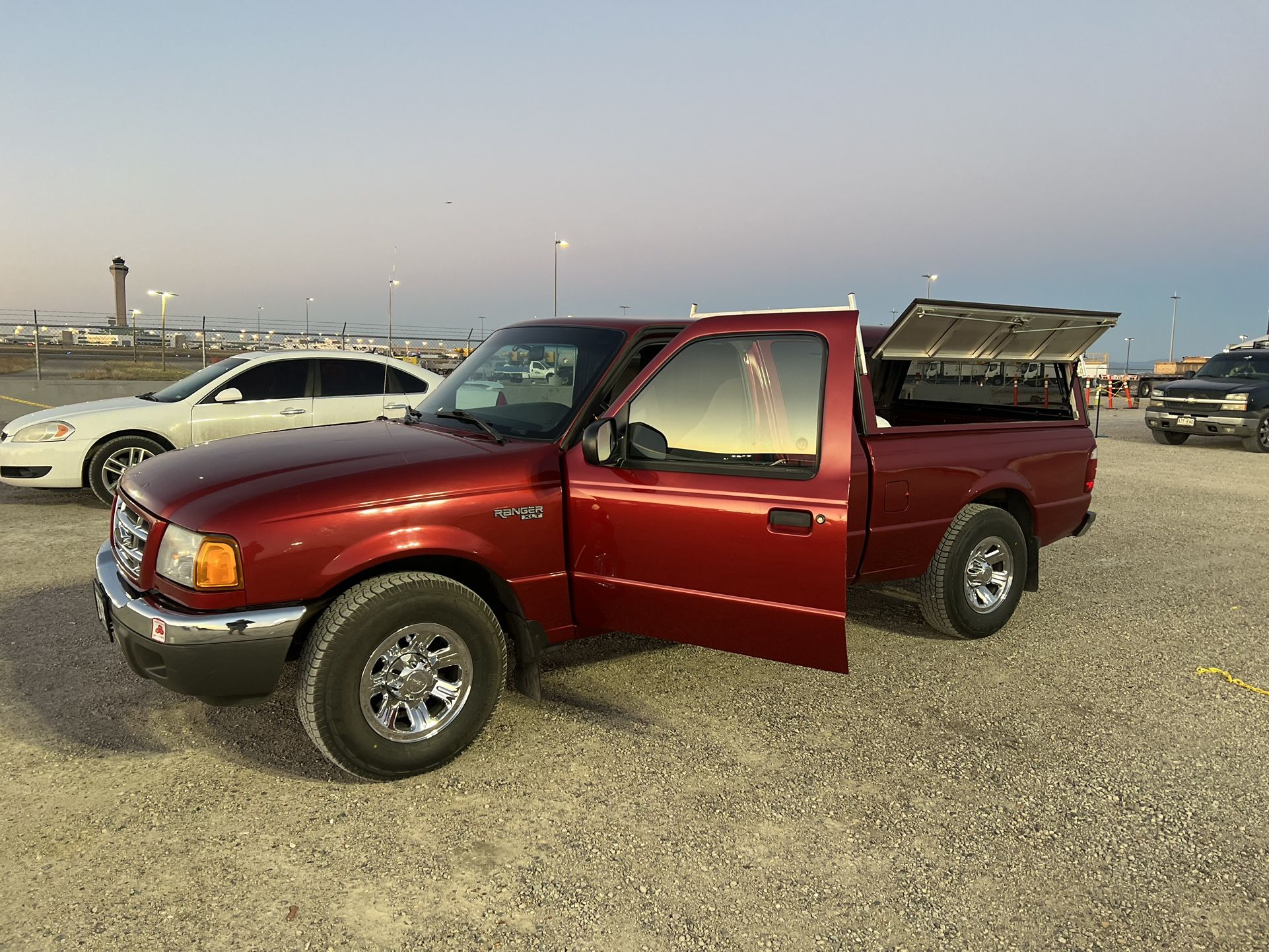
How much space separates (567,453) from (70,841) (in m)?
2.35

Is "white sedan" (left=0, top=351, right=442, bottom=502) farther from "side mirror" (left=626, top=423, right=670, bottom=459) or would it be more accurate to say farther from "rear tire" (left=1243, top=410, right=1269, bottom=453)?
"rear tire" (left=1243, top=410, right=1269, bottom=453)

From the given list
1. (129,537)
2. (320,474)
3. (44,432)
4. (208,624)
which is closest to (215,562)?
(208,624)

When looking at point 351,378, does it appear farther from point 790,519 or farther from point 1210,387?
point 1210,387

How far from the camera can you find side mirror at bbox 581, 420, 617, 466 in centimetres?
367

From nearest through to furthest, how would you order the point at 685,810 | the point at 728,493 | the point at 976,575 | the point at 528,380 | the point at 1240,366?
1. the point at 685,810
2. the point at 728,493
3. the point at 528,380
4. the point at 976,575
5. the point at 1240,366

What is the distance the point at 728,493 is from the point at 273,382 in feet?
22.6

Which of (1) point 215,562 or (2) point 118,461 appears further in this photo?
(2) point 118,461

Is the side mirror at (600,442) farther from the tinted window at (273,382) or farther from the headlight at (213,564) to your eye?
the tinted window at (273,382)

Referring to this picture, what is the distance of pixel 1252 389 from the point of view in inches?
603

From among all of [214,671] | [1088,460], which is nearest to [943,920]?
[214,671]

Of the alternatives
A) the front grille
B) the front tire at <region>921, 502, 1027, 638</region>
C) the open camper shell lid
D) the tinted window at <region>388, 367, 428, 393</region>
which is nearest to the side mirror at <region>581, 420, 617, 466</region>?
the front grille

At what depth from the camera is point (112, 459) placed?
851 cm

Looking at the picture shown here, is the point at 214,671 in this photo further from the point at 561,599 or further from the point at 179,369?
the point at 179,369

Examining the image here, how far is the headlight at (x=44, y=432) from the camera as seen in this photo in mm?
8352
